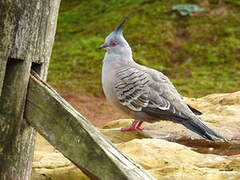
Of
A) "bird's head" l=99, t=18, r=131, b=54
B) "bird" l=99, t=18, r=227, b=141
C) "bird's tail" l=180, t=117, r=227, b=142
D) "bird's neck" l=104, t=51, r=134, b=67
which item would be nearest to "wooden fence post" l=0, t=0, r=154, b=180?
"bird's tail" l=180, t=117, r=227, b=142

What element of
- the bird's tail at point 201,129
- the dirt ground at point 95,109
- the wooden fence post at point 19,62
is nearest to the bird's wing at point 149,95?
the bird's tail at point 201,129

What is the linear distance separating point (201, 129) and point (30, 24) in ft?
9.69

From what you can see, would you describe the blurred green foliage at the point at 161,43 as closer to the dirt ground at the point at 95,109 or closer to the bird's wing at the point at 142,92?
the dirt ground at the point at 95,109

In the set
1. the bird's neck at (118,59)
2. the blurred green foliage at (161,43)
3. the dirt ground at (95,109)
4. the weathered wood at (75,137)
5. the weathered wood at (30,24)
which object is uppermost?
the weathered wood at (30,24)

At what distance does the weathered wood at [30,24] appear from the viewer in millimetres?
2570

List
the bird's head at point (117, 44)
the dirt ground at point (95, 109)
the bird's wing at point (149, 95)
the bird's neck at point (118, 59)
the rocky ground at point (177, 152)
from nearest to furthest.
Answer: the rocky ground at point (177, 152) < the bird's wing at point (149, 95) < the bird's neck at point (118, 59) < the bird's head at point (117, 44) < the dirt ground at point (95, 109)

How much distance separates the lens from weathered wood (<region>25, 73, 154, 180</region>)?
8.04 ft

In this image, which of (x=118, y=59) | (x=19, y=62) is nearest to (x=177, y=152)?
(x=19, y=62)

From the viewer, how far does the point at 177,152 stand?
4242 mm

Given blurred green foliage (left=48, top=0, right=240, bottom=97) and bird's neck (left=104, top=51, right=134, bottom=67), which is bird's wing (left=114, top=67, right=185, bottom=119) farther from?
blurred green foliage (left=48, top=0, right=240, bottom=97)

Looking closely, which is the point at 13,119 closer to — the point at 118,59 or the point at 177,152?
the point at 177,152

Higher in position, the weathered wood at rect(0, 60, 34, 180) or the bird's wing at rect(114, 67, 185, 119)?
the weathered wood at rect(0, 60, 34, 180)

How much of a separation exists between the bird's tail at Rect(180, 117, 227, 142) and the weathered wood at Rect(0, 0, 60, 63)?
2726mm

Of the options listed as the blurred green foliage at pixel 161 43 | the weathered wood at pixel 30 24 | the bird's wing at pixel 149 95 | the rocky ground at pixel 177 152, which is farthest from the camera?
the blurred green foliage at pixel 161 43
